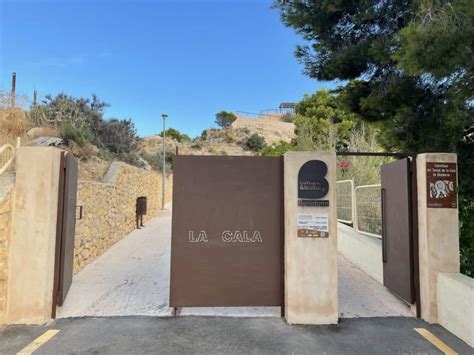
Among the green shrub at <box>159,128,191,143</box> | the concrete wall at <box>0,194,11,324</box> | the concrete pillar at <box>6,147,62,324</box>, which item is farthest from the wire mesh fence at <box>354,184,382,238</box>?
the green shrub at <box>159,128,191,143</box>

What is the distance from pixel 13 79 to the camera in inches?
494

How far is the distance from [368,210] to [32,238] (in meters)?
6.18

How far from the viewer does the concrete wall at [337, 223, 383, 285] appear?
5.92m

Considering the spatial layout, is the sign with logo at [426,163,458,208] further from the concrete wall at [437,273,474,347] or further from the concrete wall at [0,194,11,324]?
the concrete wall at [0,194,11,324]

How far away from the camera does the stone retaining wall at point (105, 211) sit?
6660mm

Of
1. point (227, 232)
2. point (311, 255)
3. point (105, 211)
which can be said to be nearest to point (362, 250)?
point (311, 255)

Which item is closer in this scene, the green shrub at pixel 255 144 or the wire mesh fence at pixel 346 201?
→ the wire mesh fence at pixel 346 201

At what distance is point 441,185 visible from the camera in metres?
4.23

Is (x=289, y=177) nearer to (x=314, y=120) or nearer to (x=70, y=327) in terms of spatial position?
(x=70, y=327)

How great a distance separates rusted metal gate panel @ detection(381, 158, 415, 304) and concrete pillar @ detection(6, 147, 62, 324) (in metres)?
4.64

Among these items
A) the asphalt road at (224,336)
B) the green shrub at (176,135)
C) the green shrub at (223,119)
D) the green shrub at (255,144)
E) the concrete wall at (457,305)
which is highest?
the green shrub at (223,119)

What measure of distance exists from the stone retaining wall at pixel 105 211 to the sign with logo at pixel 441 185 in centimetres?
597

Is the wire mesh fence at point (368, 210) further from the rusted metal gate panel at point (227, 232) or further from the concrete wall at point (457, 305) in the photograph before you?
the rusted metal gate panel at point (227, 232)

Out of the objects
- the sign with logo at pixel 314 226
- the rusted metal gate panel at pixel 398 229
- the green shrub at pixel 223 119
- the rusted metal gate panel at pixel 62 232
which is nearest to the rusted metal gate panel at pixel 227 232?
the sign with logo at pixel 314 226
